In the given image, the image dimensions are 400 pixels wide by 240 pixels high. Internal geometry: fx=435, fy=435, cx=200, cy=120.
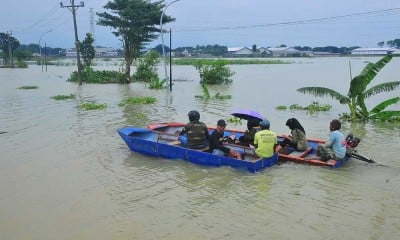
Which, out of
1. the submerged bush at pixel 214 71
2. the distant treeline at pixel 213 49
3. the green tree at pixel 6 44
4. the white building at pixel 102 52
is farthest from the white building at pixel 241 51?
the submerged bush at pixel 214 71

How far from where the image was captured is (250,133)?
11430mm

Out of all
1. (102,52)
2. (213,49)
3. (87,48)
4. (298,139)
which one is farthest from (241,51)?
(298,139)

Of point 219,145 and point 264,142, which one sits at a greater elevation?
point 264,142

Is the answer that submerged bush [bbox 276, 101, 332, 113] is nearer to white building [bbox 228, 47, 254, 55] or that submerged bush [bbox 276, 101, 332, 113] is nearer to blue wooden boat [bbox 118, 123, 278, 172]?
blue wooden boat [bbox 118, 123, 278, 172]

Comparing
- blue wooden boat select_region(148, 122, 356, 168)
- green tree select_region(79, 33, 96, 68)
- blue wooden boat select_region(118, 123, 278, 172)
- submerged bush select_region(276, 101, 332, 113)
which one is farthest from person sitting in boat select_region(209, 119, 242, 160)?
green tree select_region(79, 33, 96, 68)

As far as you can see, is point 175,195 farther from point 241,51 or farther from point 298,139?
point 241,51

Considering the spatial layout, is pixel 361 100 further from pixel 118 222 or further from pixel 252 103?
pixel 118 222

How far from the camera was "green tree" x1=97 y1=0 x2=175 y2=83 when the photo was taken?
36.9 metres

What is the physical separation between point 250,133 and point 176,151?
1998mm

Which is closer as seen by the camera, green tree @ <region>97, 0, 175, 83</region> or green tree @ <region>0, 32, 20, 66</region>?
green tree @ <region>97, 0, 175, 83</region>

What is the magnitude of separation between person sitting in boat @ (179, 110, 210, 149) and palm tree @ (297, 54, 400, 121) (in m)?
7.95

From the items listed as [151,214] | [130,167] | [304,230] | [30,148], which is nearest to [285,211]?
[304,230]

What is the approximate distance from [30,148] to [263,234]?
8.97m

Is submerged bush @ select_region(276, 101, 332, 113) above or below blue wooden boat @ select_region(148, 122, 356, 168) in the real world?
above
